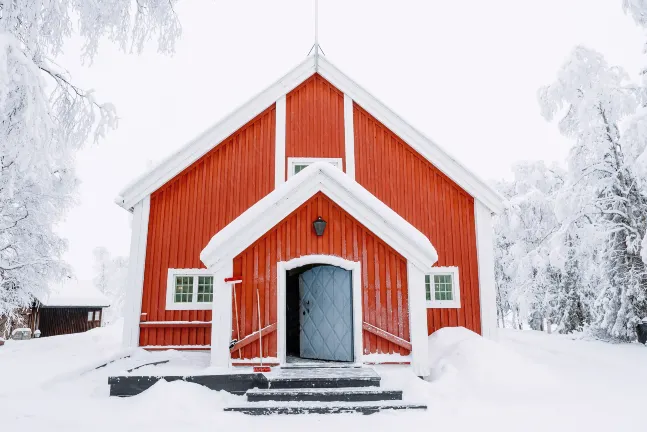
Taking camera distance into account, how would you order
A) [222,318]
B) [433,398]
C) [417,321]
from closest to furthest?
[433,398] → [222,318] → [417,321]

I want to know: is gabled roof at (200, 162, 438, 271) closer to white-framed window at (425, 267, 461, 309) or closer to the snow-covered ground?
the snow-covered ground

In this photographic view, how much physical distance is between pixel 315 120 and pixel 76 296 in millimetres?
27772

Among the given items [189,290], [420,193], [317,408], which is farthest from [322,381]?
[420,193]

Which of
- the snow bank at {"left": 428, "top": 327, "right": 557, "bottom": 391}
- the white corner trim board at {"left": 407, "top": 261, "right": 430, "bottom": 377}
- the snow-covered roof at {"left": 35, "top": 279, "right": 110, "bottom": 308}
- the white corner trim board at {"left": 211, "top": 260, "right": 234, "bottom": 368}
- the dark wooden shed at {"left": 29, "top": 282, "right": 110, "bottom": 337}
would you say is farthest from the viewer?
the snow-covered roof at {"left": 35, "top": 279, "right": 110, "bottom": 308}

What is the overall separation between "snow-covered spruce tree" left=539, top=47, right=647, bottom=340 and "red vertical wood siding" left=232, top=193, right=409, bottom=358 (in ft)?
28.4

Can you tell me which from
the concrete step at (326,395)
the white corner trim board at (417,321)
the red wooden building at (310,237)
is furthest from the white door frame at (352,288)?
the concrete step at (326,395)

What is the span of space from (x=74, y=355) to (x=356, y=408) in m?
9.69

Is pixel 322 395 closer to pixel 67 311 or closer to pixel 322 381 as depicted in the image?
pixel 322 381

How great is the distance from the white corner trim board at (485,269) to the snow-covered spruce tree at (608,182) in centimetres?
508

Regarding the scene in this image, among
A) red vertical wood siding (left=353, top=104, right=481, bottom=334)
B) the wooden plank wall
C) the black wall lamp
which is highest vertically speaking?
red vertical wood siding (left=353, top=104, right=481, bottom=334)

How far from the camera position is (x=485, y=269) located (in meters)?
9.99

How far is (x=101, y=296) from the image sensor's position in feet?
106

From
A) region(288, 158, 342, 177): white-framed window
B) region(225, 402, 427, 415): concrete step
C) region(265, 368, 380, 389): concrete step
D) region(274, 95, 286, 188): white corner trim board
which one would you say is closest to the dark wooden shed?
region(274, 95, 286, 188): white corner trim board

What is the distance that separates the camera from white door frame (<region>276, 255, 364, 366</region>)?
7488 mm
